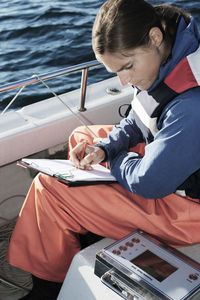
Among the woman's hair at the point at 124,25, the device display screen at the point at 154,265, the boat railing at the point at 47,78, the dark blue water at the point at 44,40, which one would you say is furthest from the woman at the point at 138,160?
the dark blue water at the point at 44,40

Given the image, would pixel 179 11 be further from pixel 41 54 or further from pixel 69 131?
pixel 41 54

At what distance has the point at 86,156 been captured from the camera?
5.67ft

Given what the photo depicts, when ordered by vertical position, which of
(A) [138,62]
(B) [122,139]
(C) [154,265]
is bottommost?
(C) [154,265]

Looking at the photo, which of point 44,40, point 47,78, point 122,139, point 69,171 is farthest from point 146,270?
point 44,40

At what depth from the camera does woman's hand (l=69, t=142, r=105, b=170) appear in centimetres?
172

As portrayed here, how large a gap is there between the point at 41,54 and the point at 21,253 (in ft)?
11.9

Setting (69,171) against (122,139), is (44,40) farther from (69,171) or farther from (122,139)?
(69,171)

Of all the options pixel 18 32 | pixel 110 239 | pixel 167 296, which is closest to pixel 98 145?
pixel 110 239

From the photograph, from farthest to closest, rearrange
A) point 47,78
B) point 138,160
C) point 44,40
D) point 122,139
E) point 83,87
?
point 44,40
point 83,87
point 47,78
point 122,139
point 138,160

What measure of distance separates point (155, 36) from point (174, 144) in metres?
0.34

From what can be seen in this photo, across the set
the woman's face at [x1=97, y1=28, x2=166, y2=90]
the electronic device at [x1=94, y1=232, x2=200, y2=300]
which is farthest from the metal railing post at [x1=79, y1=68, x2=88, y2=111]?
the electronic device at [x1=94, y1=232, x2=200, y2=300]

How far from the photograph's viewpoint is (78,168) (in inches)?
68.6

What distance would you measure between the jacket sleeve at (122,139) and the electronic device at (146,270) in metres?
0.38

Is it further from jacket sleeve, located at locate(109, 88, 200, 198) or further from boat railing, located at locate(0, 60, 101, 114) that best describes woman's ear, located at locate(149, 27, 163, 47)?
boat railing, located at locate(0, 60, 101, 114)
